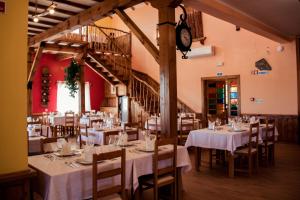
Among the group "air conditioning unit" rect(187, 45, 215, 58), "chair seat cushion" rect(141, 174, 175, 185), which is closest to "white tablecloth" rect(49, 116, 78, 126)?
"air conditioning unit" rect(187, 45, 215, 58)

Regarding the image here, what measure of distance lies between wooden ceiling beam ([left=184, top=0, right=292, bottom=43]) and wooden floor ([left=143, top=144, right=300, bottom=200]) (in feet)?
10.6

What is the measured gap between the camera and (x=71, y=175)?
107 inches

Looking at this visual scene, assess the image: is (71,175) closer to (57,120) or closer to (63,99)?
(57,120)

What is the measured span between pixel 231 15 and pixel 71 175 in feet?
16.0

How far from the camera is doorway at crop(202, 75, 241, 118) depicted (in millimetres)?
10188

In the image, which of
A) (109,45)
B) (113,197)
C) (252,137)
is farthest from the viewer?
(109,45)

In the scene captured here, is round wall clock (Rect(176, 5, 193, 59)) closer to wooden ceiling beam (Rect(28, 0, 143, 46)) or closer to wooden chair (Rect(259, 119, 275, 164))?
wooden ceiling beam (Rect(28, 0, 143, 46))

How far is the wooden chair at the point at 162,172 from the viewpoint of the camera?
3.37 meters

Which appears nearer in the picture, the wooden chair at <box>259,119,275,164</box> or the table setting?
the table setting

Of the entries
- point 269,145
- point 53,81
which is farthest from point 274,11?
point 53,81

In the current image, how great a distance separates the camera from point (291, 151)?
24.9 ft

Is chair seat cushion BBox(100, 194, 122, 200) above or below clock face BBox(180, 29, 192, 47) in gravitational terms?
below

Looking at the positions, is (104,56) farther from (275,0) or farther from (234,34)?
(275,0)

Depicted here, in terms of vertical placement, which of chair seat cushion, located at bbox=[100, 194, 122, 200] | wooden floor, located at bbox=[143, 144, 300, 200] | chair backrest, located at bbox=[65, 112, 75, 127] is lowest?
wooden floor, located at bbox=[143, 144, 300, 200]
